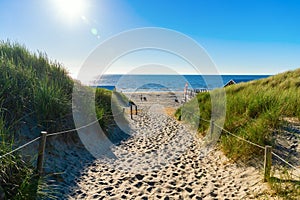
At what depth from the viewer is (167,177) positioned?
4.62 m

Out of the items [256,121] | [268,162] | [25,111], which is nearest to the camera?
[268,162]

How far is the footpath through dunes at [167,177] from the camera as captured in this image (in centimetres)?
386

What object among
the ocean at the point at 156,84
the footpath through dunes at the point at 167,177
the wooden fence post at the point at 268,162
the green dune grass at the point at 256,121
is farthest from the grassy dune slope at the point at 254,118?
the ocean at the point at 156,84

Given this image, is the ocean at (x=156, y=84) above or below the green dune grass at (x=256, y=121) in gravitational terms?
above

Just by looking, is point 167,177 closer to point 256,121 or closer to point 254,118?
point 256,121

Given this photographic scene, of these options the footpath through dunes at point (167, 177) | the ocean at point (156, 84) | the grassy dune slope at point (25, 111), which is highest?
the ocean at point (156, 84)

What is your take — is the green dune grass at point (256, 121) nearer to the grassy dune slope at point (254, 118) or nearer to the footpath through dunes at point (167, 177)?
the grassy dune slope at point (254, 118)

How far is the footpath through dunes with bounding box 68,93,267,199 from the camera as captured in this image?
3855 millimetres

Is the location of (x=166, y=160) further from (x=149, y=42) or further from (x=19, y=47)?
(x=149, y=42)

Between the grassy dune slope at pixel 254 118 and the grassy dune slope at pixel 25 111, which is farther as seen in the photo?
the grassy dune slope at pixel 254 118

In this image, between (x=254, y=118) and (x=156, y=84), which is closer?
(x=254, y=118)

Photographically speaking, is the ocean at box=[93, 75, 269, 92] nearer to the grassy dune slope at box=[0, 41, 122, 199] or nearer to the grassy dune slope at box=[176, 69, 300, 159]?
the grassy dune slope at box=[0, 41, 122, 199]

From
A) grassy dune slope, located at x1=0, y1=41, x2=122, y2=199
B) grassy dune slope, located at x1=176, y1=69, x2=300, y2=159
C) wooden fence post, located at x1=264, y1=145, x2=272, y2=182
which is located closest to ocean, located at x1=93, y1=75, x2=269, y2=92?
grassy dune slope, located at x1=0, y1=41, x2=122, y2=199

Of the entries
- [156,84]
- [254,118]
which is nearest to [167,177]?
[254,118]
